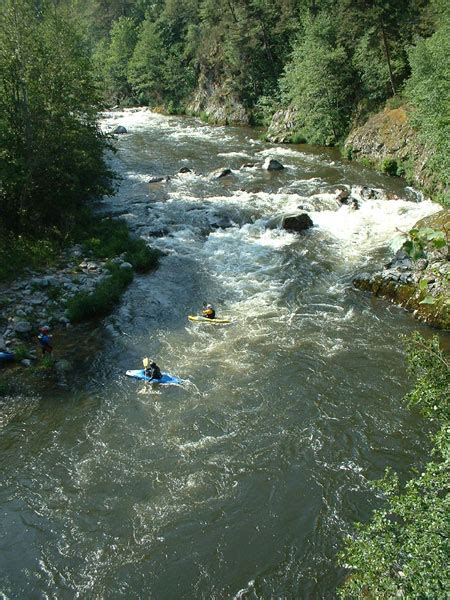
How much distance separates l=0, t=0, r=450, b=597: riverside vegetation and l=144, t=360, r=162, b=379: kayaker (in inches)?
181

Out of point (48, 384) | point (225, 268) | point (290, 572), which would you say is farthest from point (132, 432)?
point (225, 268)

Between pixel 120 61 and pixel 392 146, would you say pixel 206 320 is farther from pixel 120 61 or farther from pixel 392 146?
pixel 120 61

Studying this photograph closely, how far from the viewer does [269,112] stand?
45750 millimetres

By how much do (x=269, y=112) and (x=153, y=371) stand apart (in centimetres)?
3825

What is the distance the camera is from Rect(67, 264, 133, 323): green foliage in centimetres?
1697

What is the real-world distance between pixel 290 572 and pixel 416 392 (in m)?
4.50

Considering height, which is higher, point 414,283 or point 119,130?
point 119,130

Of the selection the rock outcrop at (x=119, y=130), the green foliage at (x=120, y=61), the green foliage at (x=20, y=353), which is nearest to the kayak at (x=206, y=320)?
the green foliage at (x=20, y=353)

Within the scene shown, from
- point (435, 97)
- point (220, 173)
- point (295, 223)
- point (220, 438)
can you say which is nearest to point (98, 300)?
point (220, 438)

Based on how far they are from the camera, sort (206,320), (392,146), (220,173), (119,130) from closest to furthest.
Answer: (206,320) → (392,146) → (220,173) → (119,130)

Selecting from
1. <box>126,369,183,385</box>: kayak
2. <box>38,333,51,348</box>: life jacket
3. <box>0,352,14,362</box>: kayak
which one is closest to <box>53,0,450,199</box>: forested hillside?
<box>38,333,51,348</box>: life jacket

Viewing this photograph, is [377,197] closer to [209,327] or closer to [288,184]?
[288,184]

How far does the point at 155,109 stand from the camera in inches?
2520

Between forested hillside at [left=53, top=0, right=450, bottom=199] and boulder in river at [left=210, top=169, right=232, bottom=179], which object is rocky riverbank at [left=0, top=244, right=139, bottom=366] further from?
boulder in river at [left=210, top=169, right=232, bottom=179]
